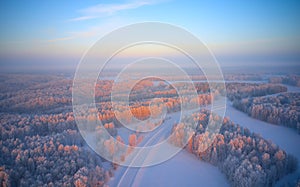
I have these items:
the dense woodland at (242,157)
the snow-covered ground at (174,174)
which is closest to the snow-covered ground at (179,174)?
the snow-covered ground at (174,174)

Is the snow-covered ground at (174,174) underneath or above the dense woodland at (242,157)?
underneath

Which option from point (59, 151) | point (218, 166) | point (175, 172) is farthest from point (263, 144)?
point (59, 151)

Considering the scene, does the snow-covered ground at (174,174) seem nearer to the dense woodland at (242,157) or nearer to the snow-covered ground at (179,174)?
the snow-covered ground at (179,174)

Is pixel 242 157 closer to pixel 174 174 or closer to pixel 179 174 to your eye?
pixel 179 174

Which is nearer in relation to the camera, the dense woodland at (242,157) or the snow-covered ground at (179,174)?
the dense woodland at (242,157)

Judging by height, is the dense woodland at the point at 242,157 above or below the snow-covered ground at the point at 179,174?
above

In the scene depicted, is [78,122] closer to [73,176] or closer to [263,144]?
[73,176]

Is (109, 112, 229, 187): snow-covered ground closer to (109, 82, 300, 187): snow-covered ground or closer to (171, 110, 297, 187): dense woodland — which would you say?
(109, 82, 300, 187): snow-covered ground

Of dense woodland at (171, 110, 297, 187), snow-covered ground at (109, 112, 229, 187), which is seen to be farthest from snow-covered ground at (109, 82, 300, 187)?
dense woodland at (171, 110, 297, 187)

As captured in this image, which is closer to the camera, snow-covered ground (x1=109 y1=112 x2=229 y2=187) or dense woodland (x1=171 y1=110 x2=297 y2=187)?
dense woodland (x1=171 y1=110 x2=297 y2=187)
